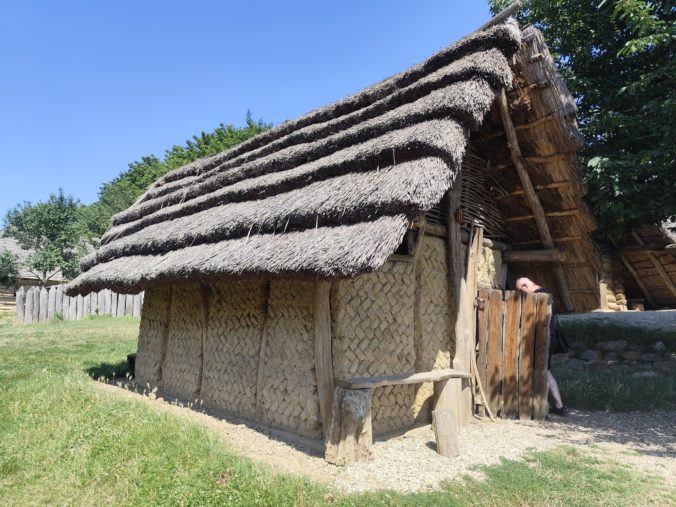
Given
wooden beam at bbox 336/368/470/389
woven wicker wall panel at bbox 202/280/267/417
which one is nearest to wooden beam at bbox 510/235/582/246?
wooden beam at bbox 336/368/470/389

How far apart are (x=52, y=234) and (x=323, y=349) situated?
27.4m

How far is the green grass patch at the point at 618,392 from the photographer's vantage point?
6.44 meters

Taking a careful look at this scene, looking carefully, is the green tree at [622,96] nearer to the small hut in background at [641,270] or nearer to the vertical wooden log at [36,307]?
the small hut in background at [641,270]

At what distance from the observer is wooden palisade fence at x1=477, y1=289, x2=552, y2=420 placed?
6.12 meters

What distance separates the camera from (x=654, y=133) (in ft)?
21.5

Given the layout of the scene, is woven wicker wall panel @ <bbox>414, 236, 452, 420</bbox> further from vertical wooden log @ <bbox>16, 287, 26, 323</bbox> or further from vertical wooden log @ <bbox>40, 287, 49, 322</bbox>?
vertical wooden log @ <bbox>16, 287, 26, 323</bbox>

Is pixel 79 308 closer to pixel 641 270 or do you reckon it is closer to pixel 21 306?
pixel 21 306

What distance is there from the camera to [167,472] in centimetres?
390

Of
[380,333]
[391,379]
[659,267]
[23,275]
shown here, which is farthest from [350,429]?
[23,275]

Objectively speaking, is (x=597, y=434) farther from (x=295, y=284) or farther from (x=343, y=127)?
(x=343, y=127)

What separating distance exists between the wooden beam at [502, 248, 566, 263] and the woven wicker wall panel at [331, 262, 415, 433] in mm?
2998

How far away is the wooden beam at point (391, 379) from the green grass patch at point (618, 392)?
275cm

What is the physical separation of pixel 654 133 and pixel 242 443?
703 centimetres

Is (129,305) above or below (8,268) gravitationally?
below
